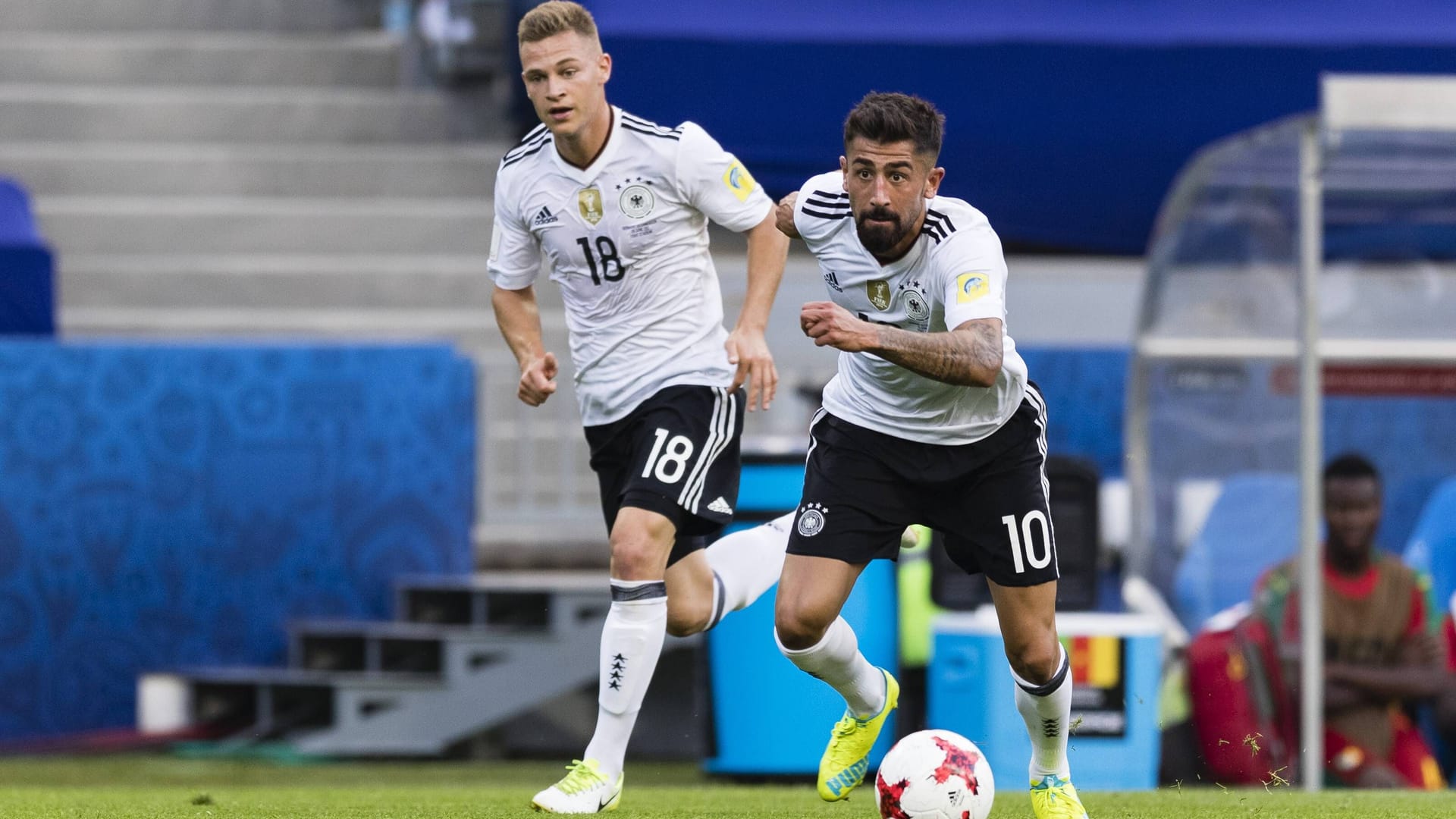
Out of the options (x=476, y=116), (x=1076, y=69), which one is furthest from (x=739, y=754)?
(x=476, y=116)

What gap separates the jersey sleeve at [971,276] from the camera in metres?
5.10

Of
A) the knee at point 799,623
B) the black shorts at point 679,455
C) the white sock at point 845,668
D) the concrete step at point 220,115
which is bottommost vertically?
the white sock at point 845,668

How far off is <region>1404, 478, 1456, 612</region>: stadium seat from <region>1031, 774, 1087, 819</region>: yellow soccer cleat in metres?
4.41

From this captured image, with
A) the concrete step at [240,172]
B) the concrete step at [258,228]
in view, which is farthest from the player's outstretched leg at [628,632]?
the concrete step at [240,172]

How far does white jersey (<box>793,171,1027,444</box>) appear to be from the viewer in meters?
5.19

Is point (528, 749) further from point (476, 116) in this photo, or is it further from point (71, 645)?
point (476, 116)

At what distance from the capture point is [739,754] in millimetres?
9336

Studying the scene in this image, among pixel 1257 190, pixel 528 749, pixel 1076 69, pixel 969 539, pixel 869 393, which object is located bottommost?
pixel 528 749

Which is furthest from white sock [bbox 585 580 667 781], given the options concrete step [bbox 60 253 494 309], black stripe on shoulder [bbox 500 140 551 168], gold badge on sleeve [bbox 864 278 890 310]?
concrete step [bbox 60 253 494 309]

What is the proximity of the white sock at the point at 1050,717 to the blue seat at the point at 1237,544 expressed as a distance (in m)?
4.20

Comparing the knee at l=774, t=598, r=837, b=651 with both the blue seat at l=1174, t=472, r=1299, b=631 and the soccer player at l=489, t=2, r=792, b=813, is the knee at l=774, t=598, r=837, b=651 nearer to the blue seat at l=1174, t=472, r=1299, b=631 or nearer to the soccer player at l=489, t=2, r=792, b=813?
the soccer player at l=489, t=2, r=792, b=813

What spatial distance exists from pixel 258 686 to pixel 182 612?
702 mm

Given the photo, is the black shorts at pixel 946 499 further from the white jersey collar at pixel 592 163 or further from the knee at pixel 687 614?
the white jersey collar at pixel 592 163

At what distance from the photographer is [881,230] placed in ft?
17.1
